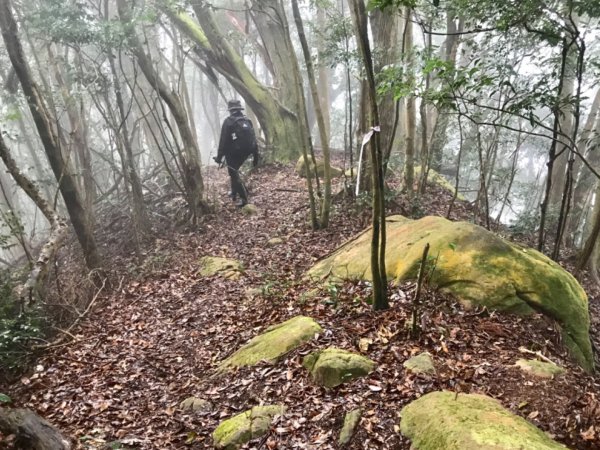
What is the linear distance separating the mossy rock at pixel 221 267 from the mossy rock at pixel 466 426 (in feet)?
16.8

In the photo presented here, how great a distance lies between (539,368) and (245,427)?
8.57 feet

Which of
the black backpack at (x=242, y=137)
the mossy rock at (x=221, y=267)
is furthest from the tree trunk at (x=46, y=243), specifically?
the black backpack at (x=242, y=137)

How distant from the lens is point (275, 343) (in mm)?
4984

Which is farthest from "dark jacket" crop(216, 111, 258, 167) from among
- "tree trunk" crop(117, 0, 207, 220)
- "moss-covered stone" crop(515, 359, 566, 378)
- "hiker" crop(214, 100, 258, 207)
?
"moss-covered stone" crop(515, 359, 566, 378)

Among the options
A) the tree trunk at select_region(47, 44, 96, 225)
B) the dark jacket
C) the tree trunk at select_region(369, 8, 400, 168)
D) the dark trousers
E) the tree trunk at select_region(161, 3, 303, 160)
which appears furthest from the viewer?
the tree trunk at select_region(161, 3, 303, 160)

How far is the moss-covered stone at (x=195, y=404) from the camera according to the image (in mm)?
4402

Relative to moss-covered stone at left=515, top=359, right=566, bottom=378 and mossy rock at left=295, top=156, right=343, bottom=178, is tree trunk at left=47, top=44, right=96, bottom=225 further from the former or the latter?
moss-covered stone at left=515, top=359, right=566, bottom=378

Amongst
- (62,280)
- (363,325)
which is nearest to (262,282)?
(363,325)

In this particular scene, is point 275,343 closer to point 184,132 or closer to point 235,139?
point 235,139

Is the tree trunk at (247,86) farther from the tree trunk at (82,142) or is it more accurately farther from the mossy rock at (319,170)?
the tree trunk at (82,142)

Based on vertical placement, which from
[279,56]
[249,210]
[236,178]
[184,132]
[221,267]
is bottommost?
[221,267]

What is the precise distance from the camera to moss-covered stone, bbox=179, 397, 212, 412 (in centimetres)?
440

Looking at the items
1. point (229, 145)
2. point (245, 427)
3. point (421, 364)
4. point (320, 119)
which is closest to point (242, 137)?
point (229, 145)

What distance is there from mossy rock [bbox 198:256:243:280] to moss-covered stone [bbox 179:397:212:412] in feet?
11.6
